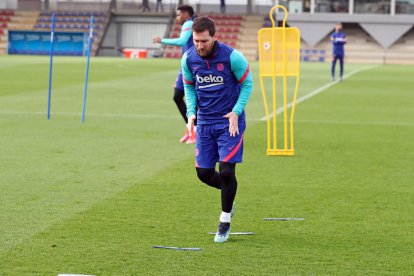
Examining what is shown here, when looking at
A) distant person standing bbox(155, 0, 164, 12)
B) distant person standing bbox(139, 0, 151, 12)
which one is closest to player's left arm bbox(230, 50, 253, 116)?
distant person standing bbox(139, 0, 151, 12)

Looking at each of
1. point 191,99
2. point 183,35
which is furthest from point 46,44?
point 191,99

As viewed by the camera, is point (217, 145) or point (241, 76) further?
point (217, 145)

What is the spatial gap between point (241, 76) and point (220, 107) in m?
0.32

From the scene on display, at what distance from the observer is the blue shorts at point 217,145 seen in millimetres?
8625

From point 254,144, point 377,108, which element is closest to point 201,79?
point 254,144

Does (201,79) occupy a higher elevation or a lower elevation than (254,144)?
higher

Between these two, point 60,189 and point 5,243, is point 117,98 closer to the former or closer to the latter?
point 60,189

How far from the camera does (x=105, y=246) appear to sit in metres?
8.17

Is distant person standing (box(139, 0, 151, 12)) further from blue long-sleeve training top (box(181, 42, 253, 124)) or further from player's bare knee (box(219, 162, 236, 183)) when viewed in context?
player's bare knee (box(219, 162, 236, 183))

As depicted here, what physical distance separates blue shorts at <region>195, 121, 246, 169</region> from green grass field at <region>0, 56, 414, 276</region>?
67 cm

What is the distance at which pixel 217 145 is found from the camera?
884 cm

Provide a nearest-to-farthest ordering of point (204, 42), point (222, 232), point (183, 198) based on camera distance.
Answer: point (204, 42)
point (222, 232)
point (183, 198)

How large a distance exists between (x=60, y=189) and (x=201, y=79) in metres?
3.20

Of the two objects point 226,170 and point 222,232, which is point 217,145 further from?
point 222,232
